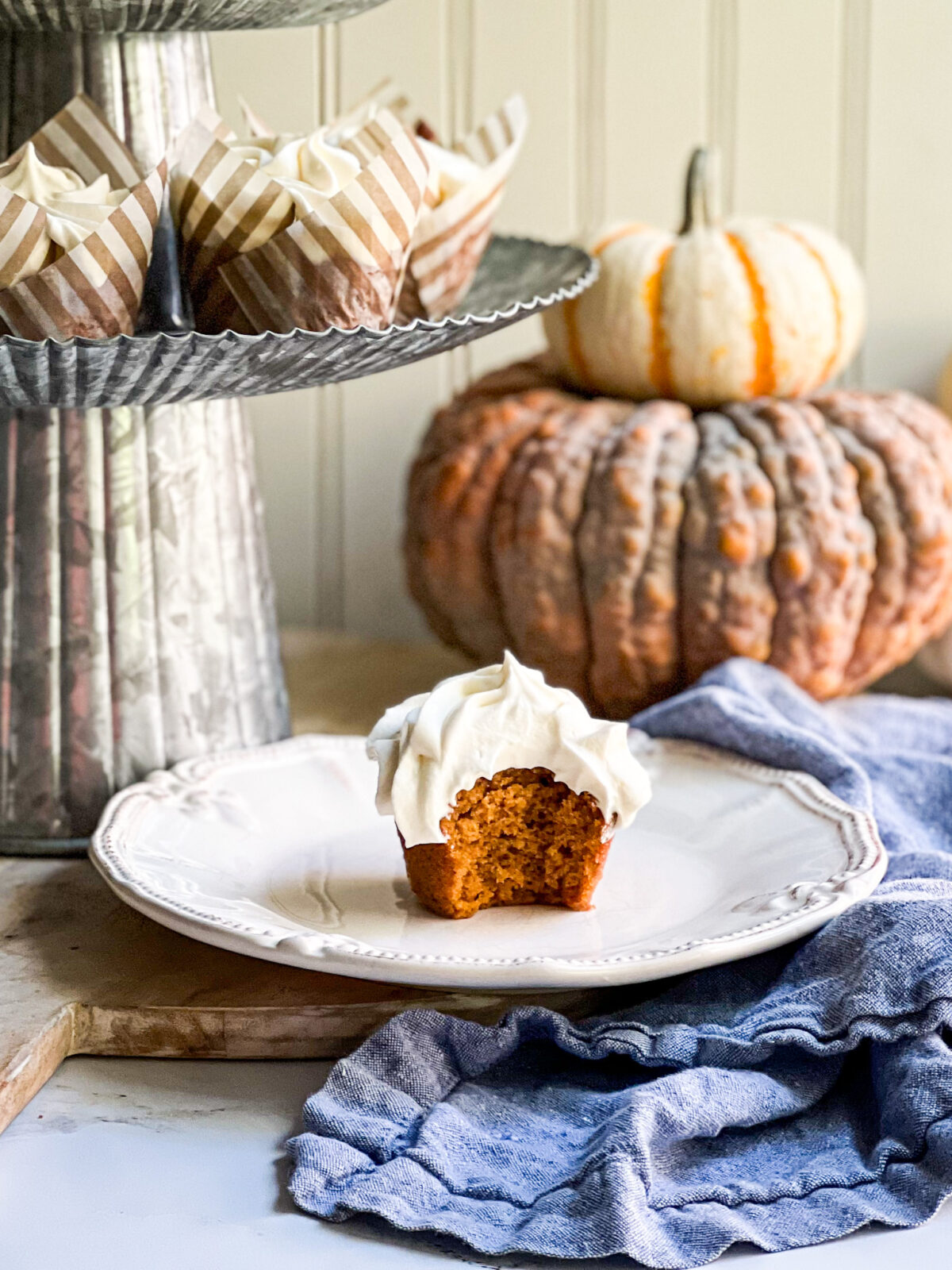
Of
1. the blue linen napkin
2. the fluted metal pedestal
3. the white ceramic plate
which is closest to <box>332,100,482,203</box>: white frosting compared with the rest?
the fluted metal pedestal

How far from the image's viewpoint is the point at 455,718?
0.82 meters

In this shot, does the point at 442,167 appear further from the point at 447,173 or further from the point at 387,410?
the point at 387,410

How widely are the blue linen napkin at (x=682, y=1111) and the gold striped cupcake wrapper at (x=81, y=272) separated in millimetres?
395

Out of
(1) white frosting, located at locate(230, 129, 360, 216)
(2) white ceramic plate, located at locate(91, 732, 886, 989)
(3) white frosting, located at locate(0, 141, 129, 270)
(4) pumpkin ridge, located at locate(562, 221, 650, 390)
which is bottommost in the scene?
(2) white ceramic plate, located at locate(91, 732, 886, 989)

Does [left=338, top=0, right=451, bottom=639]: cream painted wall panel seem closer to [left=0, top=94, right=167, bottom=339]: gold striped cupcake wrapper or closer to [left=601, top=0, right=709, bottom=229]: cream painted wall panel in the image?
[left=601, top=0, right=709, bottom=229]: cream painted wall panel

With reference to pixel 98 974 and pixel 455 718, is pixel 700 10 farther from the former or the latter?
pixel 98 974

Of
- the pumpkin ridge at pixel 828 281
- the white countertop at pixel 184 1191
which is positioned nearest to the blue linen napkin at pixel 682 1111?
the white countertop at pixel 184 1191

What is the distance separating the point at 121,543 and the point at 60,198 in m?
0.24

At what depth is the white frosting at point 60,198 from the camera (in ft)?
2.55

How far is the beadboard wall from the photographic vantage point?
4.79 feet

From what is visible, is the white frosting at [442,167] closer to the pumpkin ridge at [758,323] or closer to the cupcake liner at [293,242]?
the cupcake liner at [293,242]

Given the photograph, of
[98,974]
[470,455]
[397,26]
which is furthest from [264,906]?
[397,26]

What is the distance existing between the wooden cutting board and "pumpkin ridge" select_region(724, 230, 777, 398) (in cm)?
61

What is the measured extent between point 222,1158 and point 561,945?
0.68ft
